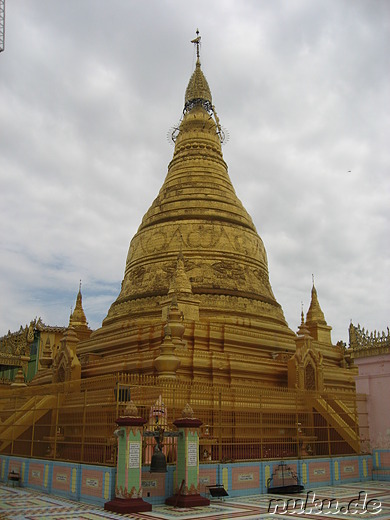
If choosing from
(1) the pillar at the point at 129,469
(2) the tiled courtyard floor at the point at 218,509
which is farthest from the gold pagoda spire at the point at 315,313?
(1) the pillar at the point at 129,469

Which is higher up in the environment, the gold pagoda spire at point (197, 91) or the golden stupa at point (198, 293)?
the gold pagoda spire at point (197, 91)

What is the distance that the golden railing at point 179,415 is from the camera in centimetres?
1414

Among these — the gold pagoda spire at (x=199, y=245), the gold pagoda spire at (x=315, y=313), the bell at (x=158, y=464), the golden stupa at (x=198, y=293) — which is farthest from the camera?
the gold pagoda spire at (x=315, y=313)

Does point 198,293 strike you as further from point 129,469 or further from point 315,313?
point 129,469

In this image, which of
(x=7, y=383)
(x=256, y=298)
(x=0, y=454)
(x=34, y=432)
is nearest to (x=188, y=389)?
(x=34, y=432)

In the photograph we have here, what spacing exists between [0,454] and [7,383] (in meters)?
20.5

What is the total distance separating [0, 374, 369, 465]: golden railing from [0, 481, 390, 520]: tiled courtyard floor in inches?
49.1

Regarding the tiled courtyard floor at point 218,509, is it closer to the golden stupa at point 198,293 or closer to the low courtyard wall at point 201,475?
the low courtyard wall at point 201,475

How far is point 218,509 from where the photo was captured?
39.5 feet

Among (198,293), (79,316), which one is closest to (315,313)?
(198,293)

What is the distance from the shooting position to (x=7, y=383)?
37.3 metres

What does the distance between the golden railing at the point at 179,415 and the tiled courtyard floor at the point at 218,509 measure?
1.25 metres

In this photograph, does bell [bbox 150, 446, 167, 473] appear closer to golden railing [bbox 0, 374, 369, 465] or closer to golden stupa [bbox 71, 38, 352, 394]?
golden railing [bbox 0, 374, 369, 465]

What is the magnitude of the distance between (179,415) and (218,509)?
4115 mm
